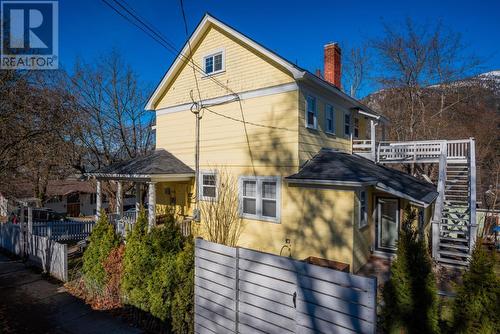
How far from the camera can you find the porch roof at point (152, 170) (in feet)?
39.9

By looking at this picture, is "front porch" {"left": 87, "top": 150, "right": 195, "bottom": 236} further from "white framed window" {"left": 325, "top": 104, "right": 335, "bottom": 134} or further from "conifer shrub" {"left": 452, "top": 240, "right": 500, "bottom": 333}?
"conifer shrub" {"left": 452, "top": 240, "right": 500, "bottom": 333}

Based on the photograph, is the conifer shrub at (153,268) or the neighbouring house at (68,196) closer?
the conifer shrub at (153,268)

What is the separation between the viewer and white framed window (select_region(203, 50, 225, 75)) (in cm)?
1273

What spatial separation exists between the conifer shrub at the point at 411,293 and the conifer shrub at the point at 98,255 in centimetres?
667

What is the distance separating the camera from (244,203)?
11906mm

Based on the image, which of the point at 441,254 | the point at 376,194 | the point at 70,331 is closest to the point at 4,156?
the point at 70,331

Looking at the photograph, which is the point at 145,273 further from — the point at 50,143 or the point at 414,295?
the point at 50,143

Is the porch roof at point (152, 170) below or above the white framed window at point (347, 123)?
below

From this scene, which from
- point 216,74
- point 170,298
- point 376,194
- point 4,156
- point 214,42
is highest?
point 214,42

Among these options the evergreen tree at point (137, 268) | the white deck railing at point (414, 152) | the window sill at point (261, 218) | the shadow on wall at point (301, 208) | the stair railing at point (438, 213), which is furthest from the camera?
the white deck railing at point (414, 152)

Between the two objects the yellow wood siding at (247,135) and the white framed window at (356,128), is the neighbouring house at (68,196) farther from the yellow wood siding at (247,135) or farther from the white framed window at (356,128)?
the white framed window at (356,128)

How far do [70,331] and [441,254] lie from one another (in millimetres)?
11308

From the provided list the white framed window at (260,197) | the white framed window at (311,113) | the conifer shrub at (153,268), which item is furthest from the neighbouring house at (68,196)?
the conifer shrub at (153,268)

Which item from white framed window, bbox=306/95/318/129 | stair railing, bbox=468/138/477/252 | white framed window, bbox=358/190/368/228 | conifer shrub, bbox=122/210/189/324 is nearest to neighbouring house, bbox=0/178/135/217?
white framed window, bbox=306/95/318/129
